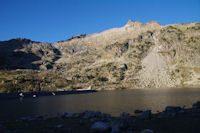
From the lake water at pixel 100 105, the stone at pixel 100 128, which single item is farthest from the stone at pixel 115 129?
the lake water at pixel 100 105

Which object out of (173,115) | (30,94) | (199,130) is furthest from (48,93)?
(199,130)

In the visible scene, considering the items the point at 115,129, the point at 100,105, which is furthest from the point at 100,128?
the point at 100,105

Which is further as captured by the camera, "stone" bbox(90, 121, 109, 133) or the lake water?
the lake water

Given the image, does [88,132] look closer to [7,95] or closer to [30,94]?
[7,95]

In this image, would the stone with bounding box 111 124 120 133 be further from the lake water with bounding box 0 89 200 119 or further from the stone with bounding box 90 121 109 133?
the lake water with bounding box 0 89 200 119

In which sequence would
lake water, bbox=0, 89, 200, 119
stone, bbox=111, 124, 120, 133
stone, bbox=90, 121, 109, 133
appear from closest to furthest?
stone, bbox=111, 124, 120, 133, stone, bbox=90, 121, 109, 133, lake water, bbox=0, 89, 200, 119

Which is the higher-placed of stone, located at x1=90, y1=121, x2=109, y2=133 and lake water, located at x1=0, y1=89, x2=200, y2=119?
stone, located at x1=90, y1=121, x2=109, y2=133

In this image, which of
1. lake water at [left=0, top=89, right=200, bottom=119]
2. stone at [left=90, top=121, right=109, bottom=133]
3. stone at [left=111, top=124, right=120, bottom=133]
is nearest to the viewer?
stone at [left=111, top=124, right=120, bottom=133]

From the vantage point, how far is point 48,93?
157875 millimetres

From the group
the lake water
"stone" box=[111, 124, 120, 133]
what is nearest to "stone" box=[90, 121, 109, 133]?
"stone" box=[111, 124, 120, 133]

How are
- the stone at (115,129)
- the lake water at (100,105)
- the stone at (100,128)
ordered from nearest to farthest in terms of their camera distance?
1. the stone at (115,129)
2. the stone at (100,128)
3. the lake water at (100,105)

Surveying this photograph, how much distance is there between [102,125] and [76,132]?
3669 mm

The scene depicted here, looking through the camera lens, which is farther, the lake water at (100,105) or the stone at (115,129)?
the lake water at (100,105)

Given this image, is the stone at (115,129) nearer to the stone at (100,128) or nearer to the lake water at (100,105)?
the stone at (100,128)
